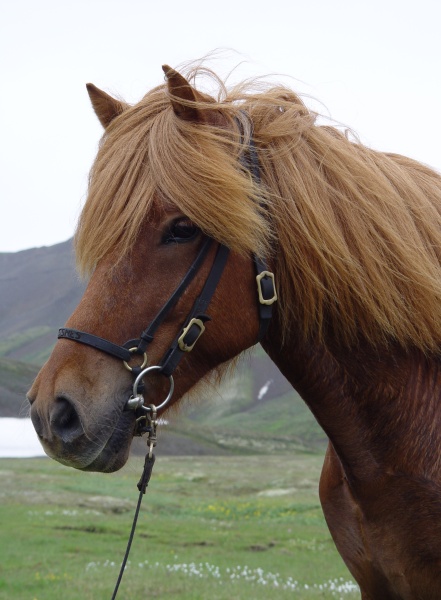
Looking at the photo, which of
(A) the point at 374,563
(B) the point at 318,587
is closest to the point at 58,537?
(B) the point at 318,587

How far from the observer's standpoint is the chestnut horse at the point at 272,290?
3.38 meters

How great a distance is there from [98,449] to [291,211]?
60.4 inches

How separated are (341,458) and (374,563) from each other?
629 mm

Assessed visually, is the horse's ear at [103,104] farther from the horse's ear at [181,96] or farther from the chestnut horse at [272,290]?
the horse's ear at [181,96]

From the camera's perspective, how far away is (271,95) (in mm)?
4098

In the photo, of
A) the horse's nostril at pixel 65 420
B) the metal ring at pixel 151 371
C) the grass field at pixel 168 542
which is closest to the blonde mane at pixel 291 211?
the metal ring at pixel 151 371

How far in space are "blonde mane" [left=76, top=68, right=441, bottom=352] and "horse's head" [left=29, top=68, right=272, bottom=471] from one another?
1 cm

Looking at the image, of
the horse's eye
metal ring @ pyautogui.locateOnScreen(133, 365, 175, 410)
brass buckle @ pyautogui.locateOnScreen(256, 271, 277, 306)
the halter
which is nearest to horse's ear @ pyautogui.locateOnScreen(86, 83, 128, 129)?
the horse's eye

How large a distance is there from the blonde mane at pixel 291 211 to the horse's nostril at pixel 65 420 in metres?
0.77

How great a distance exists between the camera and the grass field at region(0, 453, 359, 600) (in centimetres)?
1177

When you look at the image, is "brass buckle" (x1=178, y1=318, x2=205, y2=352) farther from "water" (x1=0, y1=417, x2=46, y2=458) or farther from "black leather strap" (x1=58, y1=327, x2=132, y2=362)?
"water" (x1=0, y1=417, x2=46, y2=458)

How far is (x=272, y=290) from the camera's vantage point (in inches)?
142

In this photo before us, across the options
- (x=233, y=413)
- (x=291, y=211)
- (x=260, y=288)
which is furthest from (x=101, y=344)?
(x=233, y=413)

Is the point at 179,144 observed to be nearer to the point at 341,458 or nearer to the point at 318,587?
the point at 341,458
